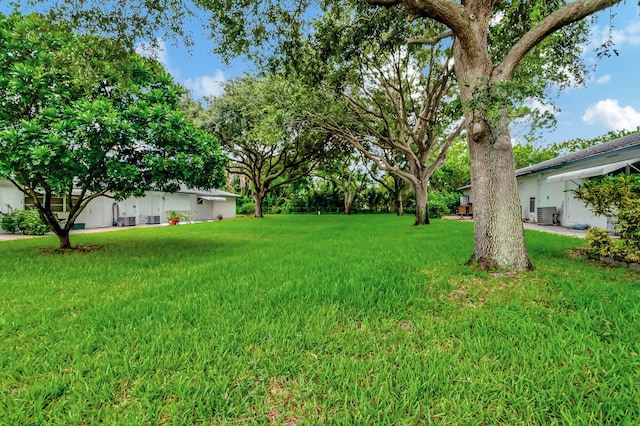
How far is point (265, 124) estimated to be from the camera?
44.2 ft

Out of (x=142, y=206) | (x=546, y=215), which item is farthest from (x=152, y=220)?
(x=546, y=215)

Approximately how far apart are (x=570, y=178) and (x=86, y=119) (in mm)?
15218

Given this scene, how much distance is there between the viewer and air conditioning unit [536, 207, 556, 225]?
15.6 m

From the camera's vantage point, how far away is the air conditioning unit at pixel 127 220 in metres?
20.6

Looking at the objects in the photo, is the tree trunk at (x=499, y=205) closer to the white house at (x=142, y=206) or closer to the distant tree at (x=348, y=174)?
the white house at (x=142, y=206)

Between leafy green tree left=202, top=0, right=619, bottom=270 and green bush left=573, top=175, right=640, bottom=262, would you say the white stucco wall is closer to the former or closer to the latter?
green bush left=573, top=175, right=640, bottom=262

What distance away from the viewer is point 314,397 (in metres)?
1.87

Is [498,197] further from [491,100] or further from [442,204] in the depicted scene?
[442,204]

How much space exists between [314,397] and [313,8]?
27.6ft

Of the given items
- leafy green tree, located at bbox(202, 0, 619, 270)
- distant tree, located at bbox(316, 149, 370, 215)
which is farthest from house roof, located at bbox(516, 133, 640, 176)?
distant tree, located at bbox(316, 149, 370, 215)

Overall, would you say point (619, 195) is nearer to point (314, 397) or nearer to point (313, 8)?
point (314, 397)

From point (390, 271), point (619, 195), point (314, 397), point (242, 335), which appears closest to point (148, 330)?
point (242, 335)

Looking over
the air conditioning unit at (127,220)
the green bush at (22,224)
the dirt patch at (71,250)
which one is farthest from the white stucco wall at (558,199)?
the air conditioning unit at (127,220)

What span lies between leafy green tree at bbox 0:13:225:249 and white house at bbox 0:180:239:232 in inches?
293
